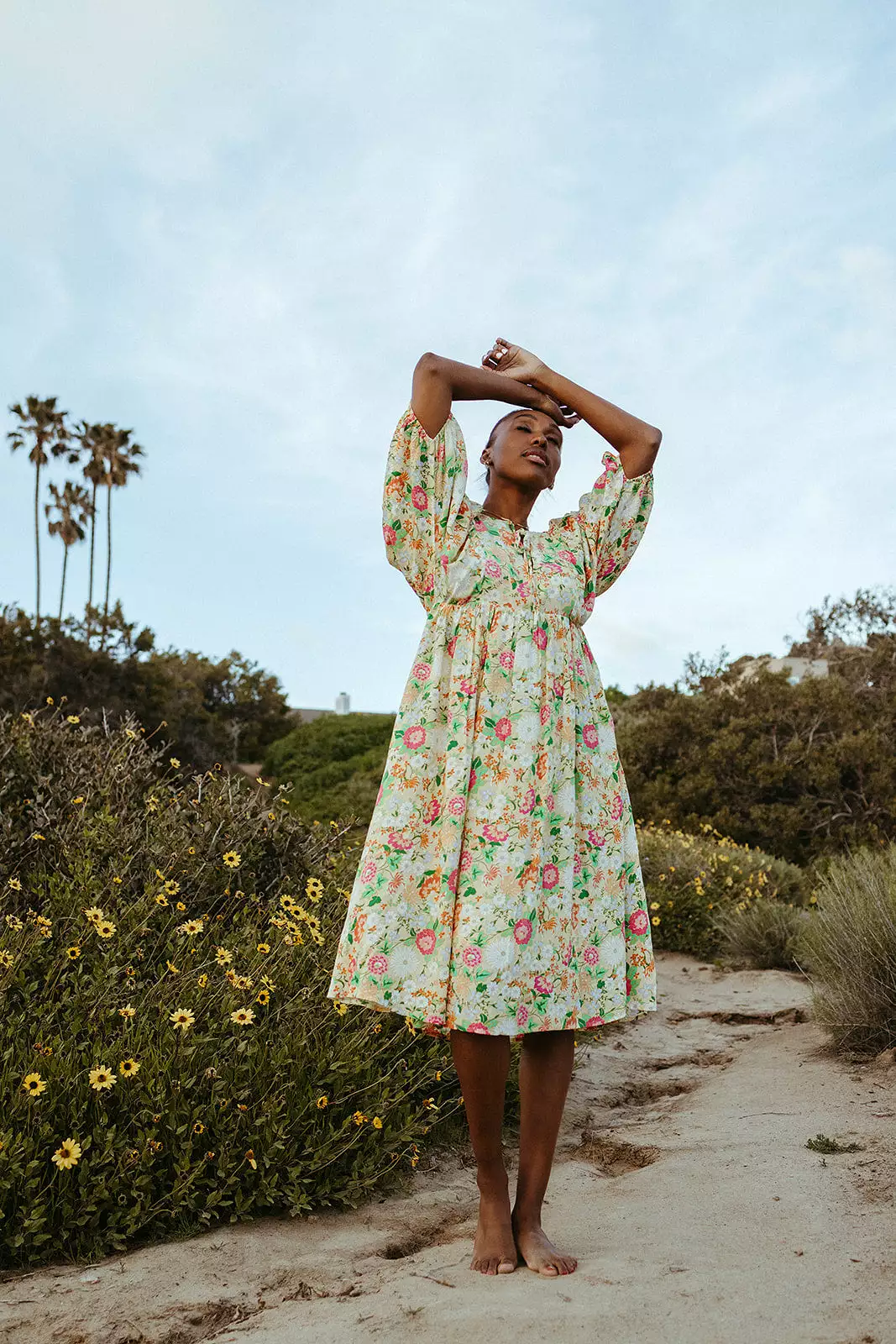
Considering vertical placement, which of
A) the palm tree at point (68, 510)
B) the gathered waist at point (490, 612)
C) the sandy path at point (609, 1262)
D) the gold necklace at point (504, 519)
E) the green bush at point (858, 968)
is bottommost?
the sandy path at point (609, 1262)

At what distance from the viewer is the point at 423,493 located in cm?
285

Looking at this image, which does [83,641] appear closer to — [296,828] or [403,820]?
[296,828]

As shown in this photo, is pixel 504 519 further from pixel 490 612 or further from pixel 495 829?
pixel 495 829

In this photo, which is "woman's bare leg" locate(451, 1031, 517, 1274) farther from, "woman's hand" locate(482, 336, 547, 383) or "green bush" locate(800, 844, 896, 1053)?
"green bush" locate(800, 844, 896, 1053)

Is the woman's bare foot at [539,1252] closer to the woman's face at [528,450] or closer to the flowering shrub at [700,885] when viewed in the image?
the woman's face at [528,450]

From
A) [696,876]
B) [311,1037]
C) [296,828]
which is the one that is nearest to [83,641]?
[696,876]

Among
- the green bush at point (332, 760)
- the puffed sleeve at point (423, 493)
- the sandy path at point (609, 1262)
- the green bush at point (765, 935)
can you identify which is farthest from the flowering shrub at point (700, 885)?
the green bush at point (332, 760)

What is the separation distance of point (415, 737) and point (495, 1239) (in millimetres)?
1184

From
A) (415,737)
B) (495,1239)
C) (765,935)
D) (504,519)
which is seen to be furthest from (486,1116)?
(765,935)

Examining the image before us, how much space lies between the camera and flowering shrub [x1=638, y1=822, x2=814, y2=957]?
7.82 m

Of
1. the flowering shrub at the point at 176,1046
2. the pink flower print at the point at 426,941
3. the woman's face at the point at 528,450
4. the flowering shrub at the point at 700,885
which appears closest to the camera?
the pink flower print at the point at 426,941

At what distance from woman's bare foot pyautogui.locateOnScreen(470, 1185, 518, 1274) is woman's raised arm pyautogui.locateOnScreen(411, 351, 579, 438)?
6.23 ft

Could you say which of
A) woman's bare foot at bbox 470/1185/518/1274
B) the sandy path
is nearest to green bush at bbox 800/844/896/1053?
the sandy path

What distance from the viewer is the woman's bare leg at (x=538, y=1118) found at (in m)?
2.59
